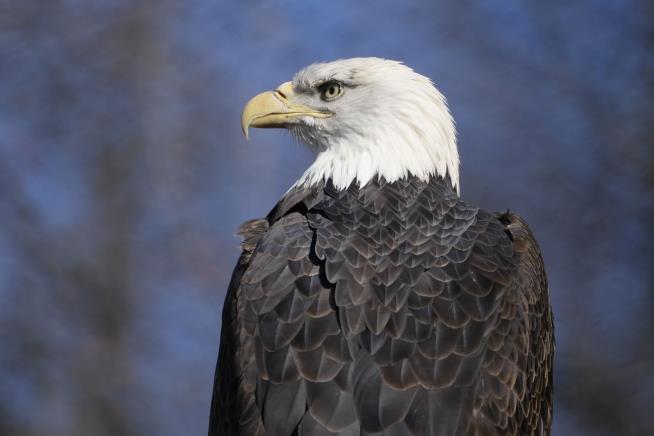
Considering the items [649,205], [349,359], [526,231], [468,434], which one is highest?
[649,205]

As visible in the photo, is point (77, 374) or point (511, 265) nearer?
point (511, 265)

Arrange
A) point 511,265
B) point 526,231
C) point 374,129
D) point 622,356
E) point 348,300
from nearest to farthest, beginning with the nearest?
point 348,300, point 511,265, point 526,231, point 374,129, point 622,356

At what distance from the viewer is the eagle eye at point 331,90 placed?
175 inches

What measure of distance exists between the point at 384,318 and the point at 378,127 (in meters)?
1.15

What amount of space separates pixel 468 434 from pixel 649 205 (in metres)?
3.35

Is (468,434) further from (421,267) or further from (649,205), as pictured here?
(649,205)

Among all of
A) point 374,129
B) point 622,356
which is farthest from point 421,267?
point 622,356

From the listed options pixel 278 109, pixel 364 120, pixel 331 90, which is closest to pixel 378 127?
pixel 364 120

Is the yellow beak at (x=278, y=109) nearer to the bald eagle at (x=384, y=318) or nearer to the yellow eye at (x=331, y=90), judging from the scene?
the yellow eye at (x=331, y=90)

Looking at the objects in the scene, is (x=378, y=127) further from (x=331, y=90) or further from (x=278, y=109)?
(x=278, y=109)

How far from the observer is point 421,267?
3535 mm

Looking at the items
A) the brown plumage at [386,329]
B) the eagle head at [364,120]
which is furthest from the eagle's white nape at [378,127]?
the brown plumage at [386,329]

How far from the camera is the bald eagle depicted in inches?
128

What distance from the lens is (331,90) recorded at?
4477 millimetres
